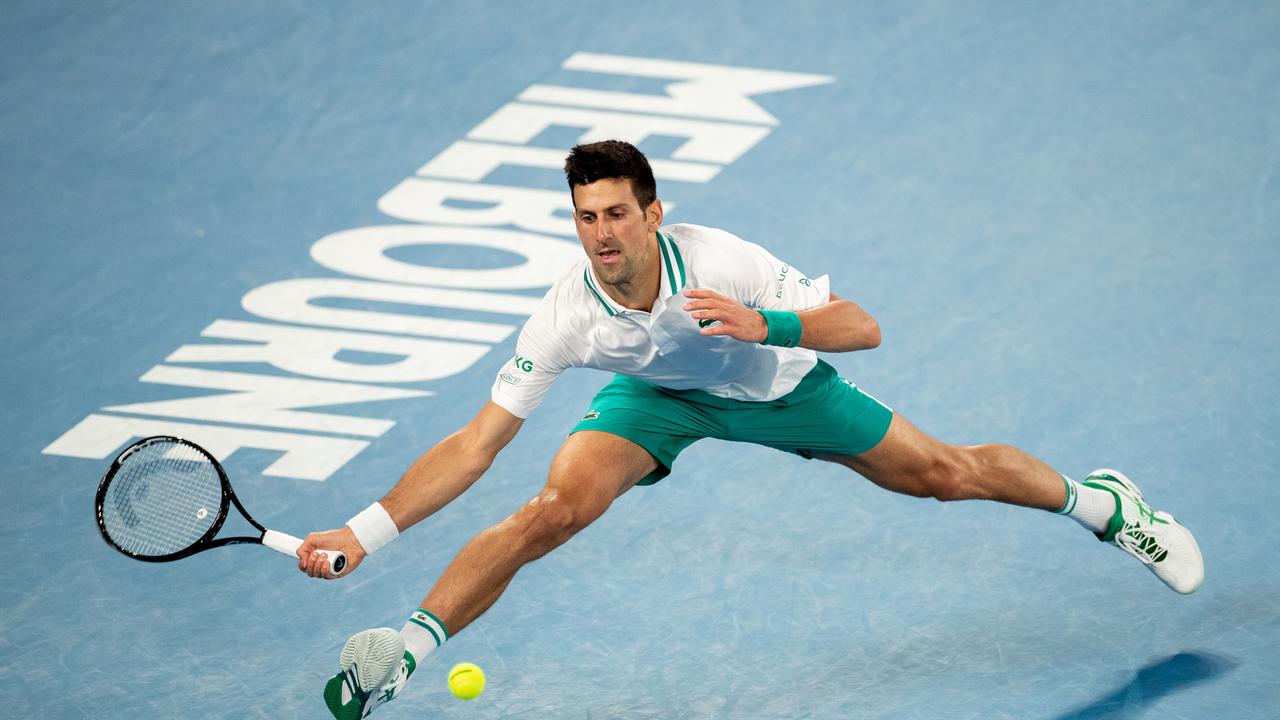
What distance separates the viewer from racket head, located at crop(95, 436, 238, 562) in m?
5.81

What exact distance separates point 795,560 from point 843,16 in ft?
16.9

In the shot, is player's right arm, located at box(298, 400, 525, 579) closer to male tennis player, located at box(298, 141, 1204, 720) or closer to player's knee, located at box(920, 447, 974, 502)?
male tennis player, located at box(298, 141, 1204, 720)

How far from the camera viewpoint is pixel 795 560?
6.70 m

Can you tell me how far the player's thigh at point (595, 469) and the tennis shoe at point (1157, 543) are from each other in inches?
69.0

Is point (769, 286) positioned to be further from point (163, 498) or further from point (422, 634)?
point (163, 498)

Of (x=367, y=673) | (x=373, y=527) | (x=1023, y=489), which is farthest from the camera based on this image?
(x=1023, y=489)

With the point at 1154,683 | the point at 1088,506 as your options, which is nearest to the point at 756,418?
the point at 1088,506

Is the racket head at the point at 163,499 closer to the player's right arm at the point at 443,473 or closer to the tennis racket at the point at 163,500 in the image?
the tennis racket at the point at 163,500

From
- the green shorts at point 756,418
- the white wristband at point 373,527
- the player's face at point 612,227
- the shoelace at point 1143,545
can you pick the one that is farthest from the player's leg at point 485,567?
the shoelace at point 1143,545

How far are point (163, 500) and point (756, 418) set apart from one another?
2134 millimetres

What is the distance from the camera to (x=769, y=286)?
5.73m

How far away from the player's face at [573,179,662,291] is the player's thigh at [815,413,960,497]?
3.74 feet

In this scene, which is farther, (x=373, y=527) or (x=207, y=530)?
(x=207, y=530)

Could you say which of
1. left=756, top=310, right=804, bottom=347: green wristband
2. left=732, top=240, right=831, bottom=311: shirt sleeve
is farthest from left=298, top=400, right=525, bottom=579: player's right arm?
left=756, top=310, right=804, bottom=347: green wristband
